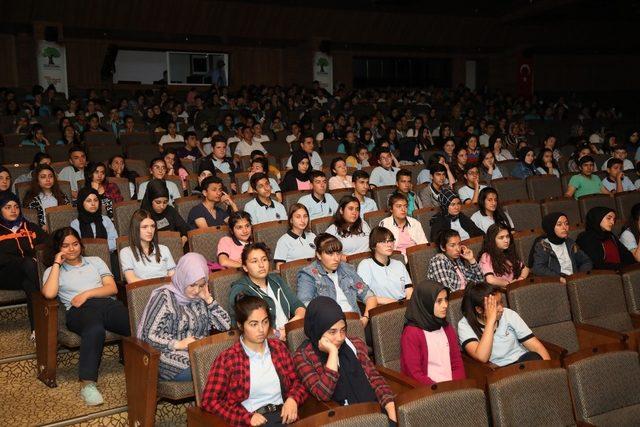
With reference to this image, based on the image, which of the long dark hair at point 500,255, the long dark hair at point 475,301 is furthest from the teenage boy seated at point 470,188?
the long dark hair at point 475,301

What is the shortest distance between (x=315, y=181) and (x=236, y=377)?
2.25m

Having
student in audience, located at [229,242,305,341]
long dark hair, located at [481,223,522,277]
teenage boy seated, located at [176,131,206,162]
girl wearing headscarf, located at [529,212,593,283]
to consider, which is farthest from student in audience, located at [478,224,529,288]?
teenage boy seated, located at [176,131,206,162]

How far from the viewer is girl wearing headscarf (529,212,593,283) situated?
3741 millimetres

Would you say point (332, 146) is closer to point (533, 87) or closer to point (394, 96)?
point (394, 96)

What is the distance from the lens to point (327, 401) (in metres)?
2.30

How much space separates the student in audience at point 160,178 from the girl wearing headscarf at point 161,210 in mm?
564

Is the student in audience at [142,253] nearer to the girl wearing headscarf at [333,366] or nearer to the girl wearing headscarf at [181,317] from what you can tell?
the girl wearing headscarf at [181,317]

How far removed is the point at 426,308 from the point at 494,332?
0.40 metres

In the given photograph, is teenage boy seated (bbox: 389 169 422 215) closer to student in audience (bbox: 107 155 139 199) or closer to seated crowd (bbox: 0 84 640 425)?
seated crowd (bbox: 0 84 640 425)

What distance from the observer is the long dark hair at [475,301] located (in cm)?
273

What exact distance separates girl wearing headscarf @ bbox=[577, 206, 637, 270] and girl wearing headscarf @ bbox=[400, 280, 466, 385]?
182 centimetres

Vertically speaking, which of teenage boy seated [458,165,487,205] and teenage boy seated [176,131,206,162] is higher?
teenage boy seated [176,131,206,162]

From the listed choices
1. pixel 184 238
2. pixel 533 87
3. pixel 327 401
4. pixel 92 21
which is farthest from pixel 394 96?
pixel 327 401

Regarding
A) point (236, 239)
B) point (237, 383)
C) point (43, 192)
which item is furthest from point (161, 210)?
point (237, 383)
